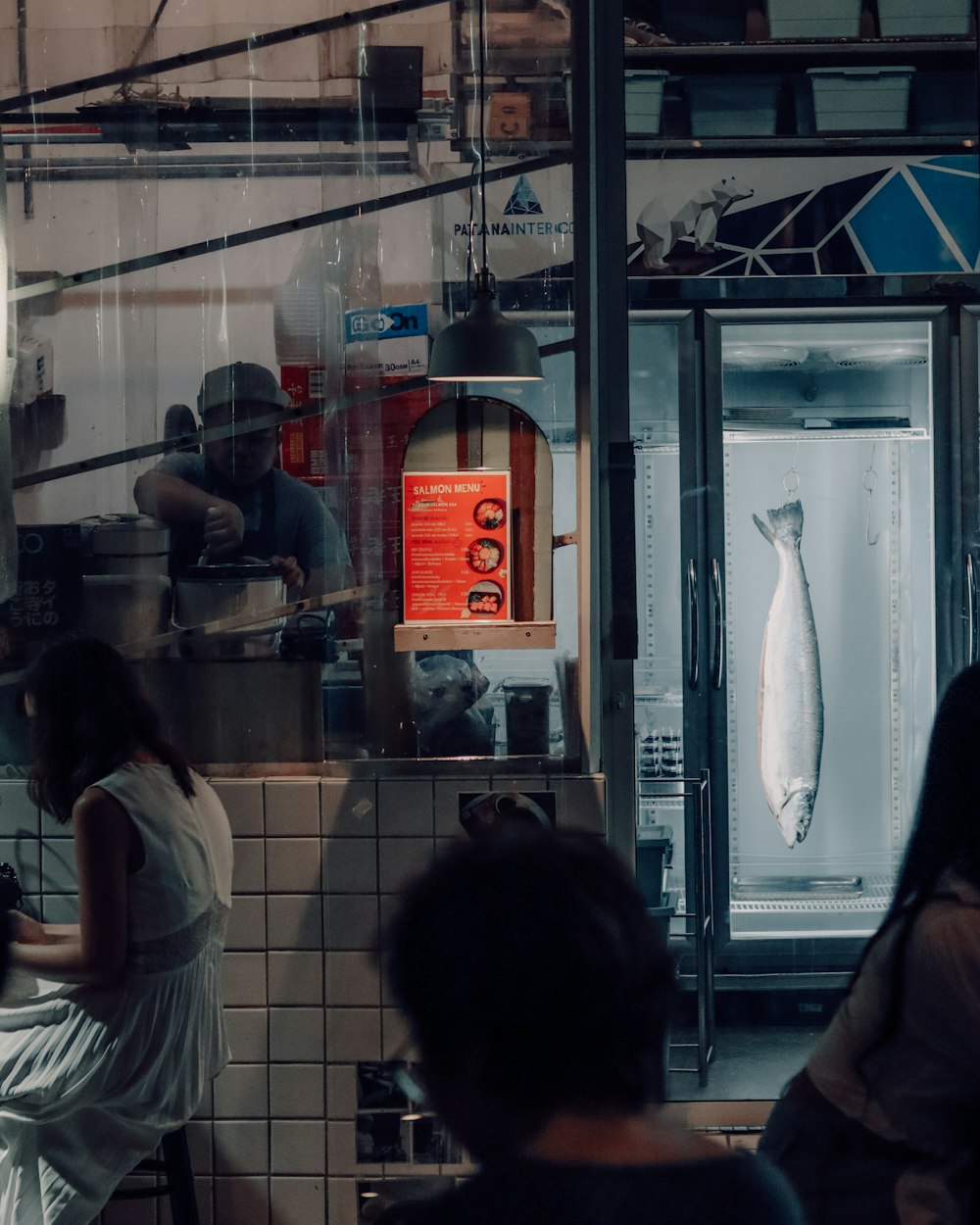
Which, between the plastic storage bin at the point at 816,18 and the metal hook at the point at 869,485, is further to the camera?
the metal hook at the point at 869,485

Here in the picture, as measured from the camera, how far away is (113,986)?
8.29 feet

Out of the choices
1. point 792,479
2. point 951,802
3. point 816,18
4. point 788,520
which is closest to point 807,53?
point 816,18

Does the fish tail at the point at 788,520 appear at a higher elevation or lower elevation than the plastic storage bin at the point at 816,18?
lower

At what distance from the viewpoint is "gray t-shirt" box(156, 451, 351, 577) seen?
3.18 metres

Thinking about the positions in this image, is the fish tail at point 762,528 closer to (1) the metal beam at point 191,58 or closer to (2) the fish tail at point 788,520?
(2) the fish tail at point 788,520

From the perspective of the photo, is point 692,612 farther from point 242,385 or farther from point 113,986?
point 113,986

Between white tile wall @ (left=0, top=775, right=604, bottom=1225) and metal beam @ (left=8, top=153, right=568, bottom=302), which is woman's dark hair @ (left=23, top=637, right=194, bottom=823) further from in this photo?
metal beam @ (left=8, top=153, right=568, bottom=302)

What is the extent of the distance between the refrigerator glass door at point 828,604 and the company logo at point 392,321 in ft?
2.95

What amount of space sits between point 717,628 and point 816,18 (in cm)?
162

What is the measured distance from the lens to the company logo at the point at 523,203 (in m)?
3.13

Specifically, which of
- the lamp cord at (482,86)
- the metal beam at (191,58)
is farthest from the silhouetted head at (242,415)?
the metal beam at (191,58)

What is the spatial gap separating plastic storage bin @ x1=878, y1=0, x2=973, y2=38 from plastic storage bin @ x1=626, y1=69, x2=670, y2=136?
61 centimetres

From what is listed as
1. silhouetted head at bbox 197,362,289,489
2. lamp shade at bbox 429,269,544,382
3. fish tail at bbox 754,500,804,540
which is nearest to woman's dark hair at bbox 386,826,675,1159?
lamp shade at bbox 429,269,544,382

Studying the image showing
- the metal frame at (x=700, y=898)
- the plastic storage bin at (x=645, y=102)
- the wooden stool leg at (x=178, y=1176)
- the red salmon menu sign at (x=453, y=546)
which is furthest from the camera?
the metal frame at (x=700, y=898)
